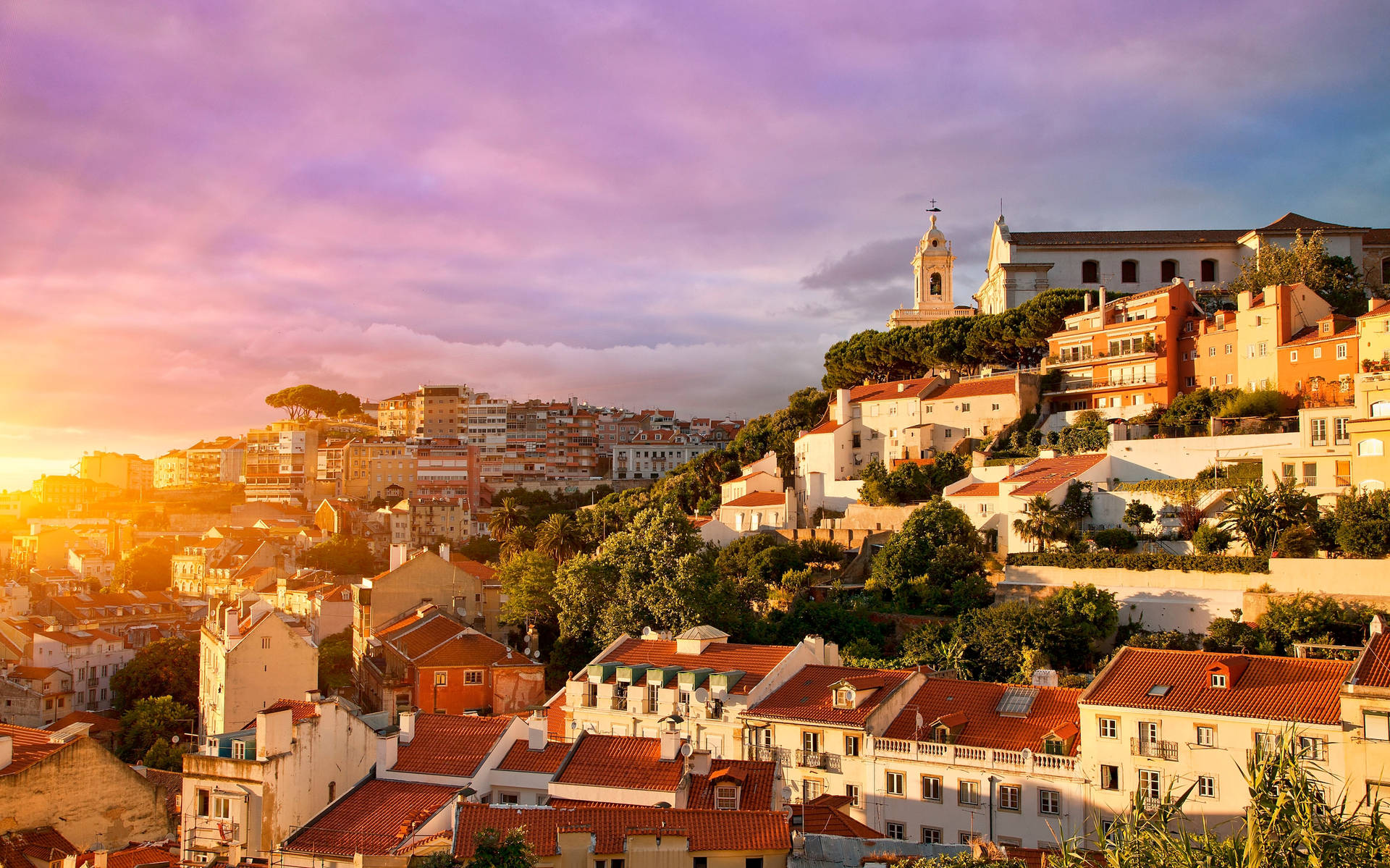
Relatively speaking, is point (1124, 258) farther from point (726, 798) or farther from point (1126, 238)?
point (726, 798)

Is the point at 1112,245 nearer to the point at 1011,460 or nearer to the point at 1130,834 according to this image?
the point at 1011,460

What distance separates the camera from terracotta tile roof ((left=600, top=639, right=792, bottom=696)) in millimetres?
39594

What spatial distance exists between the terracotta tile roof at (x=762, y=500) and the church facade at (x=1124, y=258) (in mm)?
26093

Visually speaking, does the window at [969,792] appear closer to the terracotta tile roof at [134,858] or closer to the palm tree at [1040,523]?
the terracotta tile roof at [134,858]

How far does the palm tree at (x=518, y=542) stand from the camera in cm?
7800

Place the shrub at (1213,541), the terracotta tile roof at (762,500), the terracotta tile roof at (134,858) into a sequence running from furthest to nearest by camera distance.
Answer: the terracotta tile roof at (762,500) < the shrub at (1213,541) < the terracotta tile roof at (134,858)

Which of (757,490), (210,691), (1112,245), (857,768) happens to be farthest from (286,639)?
(1112,245)

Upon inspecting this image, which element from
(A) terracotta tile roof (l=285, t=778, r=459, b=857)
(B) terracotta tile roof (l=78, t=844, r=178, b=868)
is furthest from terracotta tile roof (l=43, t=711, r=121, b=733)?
(A) terracotta tile roof (l=285, t=778, r=459, b=857)

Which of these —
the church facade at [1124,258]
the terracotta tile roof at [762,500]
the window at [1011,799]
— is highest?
the church facade at [1124,258]

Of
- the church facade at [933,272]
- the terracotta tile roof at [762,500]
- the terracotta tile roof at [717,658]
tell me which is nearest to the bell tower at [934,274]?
the church facade at [933,272]

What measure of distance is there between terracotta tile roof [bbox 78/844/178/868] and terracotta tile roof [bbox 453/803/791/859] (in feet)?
32.2

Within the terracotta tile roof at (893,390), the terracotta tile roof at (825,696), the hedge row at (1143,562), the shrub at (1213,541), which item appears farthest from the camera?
the terracotta tile roof at (893,390)

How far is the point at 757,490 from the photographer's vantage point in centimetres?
7738

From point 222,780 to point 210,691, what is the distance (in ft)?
76.4
